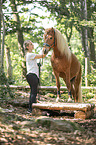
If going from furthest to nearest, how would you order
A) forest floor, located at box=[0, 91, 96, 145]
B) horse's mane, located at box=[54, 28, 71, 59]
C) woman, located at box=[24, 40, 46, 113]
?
horse's mane, located at box=[54, 28, 71, 59] < woman, located at box=[24, 40, 46, 113] < forest floor, located at box=[0, 91, 96, 145]

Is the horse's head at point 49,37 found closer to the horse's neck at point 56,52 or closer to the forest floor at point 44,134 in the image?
the horse's neck at point 56,52

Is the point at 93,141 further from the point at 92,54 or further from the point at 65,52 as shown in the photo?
the point at 92,54

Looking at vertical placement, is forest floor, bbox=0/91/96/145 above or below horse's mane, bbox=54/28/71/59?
below

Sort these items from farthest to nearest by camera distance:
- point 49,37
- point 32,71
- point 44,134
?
1. point 49,37
2. point 32,71
3. point 44,134

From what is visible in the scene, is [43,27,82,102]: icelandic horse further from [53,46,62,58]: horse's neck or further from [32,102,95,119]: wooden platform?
[32,102,95,119]: wooden platform

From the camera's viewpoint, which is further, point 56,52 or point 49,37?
point 56,52

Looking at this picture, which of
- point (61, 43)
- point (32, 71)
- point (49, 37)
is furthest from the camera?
point (61, 43)

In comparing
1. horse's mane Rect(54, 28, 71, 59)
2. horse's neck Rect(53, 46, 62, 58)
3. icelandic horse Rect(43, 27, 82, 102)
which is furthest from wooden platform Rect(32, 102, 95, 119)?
horse's mane Rect(54, 28, 71, 59)

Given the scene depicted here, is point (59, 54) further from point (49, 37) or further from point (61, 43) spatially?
point (49, 37)

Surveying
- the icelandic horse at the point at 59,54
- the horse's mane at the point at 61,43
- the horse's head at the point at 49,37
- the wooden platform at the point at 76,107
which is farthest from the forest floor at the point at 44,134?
the horse's mane at the point at 61,43

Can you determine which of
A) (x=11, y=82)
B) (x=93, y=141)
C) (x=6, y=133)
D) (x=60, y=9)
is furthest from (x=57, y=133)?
(x=60, y=9)

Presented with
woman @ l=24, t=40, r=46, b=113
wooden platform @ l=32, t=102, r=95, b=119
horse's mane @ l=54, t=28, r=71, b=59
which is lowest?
wooden platform @ l=32, t=102, r=95, b=119

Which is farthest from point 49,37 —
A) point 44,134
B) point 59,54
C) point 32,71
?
point 44,134

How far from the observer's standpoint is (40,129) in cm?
337
